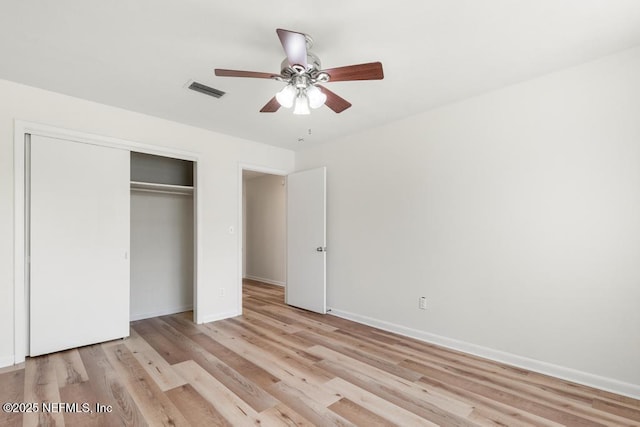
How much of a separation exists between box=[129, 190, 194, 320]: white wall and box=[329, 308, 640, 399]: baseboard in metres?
2.80

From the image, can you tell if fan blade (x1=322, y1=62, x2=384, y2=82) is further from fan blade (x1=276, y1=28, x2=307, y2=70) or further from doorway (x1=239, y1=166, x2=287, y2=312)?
doorway (x1=239, y1=166, x2=287, y2=312)

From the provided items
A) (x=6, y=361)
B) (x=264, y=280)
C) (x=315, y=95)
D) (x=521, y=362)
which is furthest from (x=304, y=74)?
(x=264, y=280)

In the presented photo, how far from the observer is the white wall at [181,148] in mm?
2818

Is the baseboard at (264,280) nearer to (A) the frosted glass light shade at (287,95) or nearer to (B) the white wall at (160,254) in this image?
(B) the white wall at (160,254)

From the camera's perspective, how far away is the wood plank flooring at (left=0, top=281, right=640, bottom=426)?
2.08m

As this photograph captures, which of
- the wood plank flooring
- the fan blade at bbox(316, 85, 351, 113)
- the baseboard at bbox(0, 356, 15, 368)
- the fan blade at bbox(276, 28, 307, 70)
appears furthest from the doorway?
the fan blade at bbox(276, 28, 307, 70)

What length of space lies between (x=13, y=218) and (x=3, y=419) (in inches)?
66.1

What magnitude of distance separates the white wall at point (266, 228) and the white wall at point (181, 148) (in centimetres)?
183

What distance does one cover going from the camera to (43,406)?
7.20 ft

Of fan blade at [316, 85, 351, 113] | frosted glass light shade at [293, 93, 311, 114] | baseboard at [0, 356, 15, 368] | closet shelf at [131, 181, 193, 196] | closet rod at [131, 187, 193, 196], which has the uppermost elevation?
fan blade at [316, 85, 351, 113]

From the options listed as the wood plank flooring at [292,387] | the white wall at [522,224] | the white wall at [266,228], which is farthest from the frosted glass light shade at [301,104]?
the white wall at [266,228]

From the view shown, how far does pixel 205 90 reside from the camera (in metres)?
3.04

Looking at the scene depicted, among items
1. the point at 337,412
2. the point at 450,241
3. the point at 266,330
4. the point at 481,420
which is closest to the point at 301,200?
the point at 266,330

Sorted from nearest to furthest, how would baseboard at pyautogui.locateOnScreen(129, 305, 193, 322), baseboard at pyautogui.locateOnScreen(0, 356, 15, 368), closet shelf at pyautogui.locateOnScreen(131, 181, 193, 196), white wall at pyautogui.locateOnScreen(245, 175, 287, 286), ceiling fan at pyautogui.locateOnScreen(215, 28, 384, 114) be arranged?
ceiling fan at pyautogui.locateOnScreen(215, 28, 384, 114) → baseboard at pyautogui.locateOnScreen(0, 356, 15, 368) → closet shelf at pyautogui.locateOnScreen(131, 181, 193, 196) → baseboard at pyautogui.locateOnScreen(129, 305, 193, 322) → white wall at pyautogui.locateOnScreen(245, 175, 287, 286)
